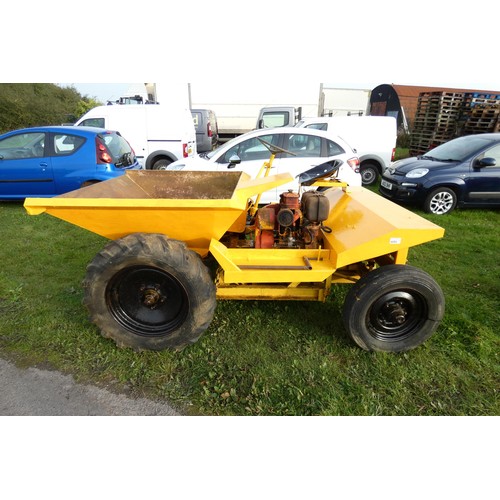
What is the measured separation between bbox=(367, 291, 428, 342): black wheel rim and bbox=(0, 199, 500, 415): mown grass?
19 cm

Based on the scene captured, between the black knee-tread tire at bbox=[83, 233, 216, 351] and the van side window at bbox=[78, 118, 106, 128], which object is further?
the van side window at bbox=[78, 118, 106, 128]

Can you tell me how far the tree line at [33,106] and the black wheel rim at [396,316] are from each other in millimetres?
20296

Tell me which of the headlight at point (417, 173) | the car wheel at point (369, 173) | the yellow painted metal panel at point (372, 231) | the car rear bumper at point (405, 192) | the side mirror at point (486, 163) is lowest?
the car wheel at point (369, 173)

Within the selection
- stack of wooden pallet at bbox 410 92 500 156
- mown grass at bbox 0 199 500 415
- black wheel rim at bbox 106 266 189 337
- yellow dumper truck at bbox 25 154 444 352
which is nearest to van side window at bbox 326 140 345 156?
mown grass at bbox 0 199 500 415

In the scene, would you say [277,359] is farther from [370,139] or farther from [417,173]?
[370,139]

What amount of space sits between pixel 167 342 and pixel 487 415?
243 cm

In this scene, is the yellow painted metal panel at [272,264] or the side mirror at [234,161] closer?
the yellow painted metal panel at [272,264]

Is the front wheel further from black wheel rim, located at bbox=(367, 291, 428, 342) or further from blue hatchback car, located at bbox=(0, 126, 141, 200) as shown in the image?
blue hatchback car, located at bbox=(0, 126, 141, 200)

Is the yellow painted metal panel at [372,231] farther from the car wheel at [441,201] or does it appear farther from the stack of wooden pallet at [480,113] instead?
the stack of wooden pallet at [480,113]

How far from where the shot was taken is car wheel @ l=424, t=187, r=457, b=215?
6633 mm

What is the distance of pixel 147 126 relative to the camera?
9266 millimetres

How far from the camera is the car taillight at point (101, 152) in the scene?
6.30 metres

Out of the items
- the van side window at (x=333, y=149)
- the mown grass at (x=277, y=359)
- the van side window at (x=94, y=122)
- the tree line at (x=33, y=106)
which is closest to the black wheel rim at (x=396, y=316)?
the mown grass at (x=277, y=359)

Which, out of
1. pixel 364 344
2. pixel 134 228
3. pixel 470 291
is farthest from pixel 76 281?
pixel 470 291
